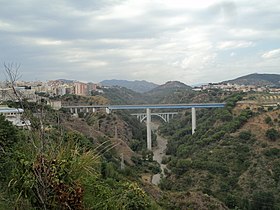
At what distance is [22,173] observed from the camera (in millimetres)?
2900

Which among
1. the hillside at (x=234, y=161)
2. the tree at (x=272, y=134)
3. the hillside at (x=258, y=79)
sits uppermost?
the hillside at (x=258, y=79)

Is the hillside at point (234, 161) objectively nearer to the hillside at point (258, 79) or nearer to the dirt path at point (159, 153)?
the dirt path at point (159, 153)

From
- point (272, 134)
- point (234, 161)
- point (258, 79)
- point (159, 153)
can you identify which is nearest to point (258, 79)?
point (258, 79)

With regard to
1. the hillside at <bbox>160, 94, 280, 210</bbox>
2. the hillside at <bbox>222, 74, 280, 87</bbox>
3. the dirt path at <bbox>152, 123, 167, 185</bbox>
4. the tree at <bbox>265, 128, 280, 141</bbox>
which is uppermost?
the hillside at <bbox>222, 74, 280, 87</bbox>

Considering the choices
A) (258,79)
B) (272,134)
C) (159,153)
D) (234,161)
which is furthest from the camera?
(258,79)

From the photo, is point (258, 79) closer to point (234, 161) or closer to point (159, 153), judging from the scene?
point (159, 153)

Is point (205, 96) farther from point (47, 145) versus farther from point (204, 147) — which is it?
point (47, 145)

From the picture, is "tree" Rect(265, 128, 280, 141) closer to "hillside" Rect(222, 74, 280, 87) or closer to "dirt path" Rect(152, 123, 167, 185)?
"dirt path" Rect(152, 123, 167, 185)

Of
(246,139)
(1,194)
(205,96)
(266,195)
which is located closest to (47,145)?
(1,194)

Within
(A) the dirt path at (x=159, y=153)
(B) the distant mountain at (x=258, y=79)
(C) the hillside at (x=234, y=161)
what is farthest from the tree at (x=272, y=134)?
(B) the distant mountain at (x=258, y=79)

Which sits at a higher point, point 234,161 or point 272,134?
point 272,134

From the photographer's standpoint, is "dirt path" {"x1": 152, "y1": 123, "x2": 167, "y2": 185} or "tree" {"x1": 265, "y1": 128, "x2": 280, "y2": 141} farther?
"tree" {"x1": 265, "y1": 128, "x2": 280, "y2": 141}

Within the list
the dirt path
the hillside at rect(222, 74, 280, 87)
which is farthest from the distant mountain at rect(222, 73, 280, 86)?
the dirt path

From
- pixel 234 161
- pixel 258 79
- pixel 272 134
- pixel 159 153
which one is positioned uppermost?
pixel 258 79
